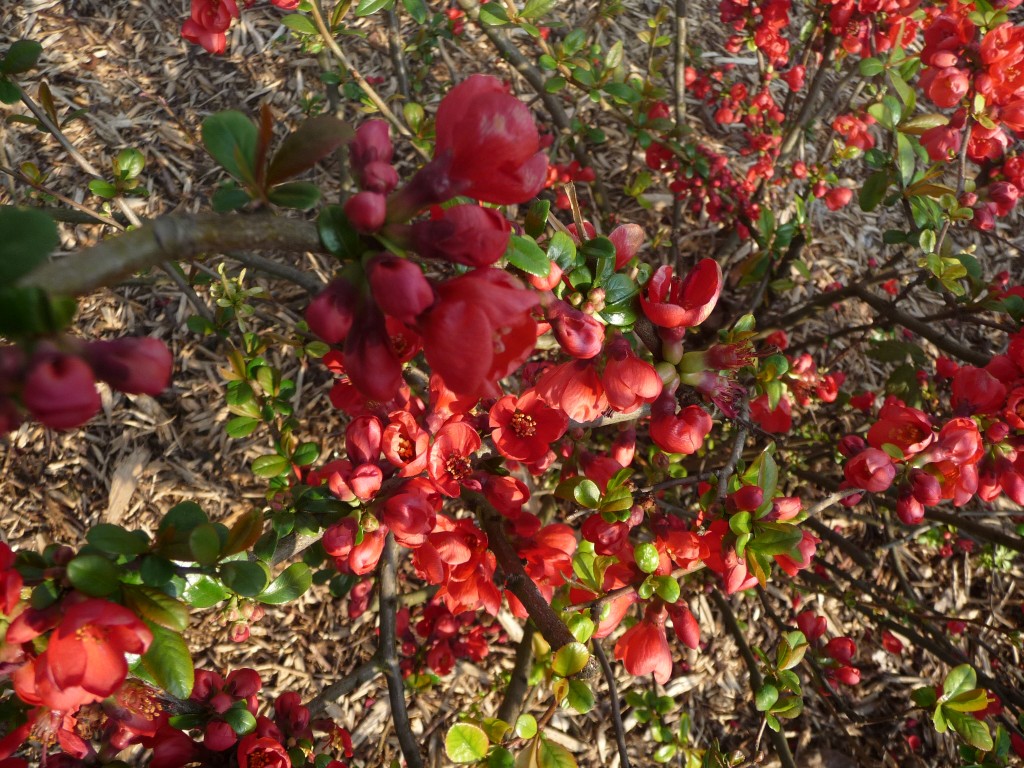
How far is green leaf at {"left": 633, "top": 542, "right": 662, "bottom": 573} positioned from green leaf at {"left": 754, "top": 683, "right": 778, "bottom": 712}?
354 mm

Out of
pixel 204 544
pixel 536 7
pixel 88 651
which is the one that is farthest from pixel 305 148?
pixel 536 7

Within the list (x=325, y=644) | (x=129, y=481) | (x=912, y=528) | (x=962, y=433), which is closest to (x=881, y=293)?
(x=912, y=528)

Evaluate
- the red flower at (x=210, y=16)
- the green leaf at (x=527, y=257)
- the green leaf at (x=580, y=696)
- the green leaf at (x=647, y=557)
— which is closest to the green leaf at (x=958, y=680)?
the green leaf at (x=647, y=557)

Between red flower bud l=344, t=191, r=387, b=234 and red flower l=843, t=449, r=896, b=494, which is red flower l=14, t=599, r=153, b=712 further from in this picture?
red flower l=843, t=449, r=896, b=494

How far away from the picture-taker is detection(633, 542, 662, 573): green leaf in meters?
1.09

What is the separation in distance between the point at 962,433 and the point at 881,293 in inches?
69.8

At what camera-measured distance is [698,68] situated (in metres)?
3.01

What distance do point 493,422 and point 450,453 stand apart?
0.09 meters

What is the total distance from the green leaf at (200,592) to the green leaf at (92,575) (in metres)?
0.15

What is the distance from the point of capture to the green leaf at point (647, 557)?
3.59ft

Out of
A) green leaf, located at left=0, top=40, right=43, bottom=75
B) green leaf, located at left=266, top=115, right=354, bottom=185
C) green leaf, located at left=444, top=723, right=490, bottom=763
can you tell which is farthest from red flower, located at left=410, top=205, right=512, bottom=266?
green leaf, located at left=0, top=40, right=43, bottom=75

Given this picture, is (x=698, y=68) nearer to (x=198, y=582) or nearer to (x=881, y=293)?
(x=881, y=293)

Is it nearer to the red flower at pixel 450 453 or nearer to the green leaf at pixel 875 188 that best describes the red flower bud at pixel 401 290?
the red flower at pixel 450 453

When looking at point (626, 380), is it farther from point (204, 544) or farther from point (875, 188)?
point (875, 188)
